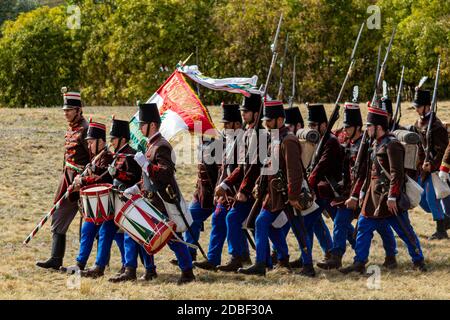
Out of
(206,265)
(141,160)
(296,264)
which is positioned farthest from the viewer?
(296,264)

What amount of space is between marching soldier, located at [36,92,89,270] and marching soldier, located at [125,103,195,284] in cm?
124

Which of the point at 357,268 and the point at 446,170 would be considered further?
the point at 446,170

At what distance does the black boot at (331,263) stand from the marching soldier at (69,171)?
2944 mm

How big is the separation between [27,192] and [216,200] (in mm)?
7255

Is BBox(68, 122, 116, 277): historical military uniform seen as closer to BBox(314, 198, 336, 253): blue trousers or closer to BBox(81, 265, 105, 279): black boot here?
BBox(81, 265, 105, 279): black boot

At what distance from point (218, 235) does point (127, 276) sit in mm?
1456

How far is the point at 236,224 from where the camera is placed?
10.6 m

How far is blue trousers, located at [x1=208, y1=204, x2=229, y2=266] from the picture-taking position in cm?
1088

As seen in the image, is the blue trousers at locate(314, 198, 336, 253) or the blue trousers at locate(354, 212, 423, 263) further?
the blue trousers at locate(314, 198, 336, 253)

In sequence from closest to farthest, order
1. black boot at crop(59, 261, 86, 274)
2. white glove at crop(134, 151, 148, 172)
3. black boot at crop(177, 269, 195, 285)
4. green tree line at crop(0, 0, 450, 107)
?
white glove at crop(134, 151, 148, 172)
black boot at crop(177, 269, 195, 285)
black boot at crop(59, 261, 86, 274)
green tree line at crop(0, 0, 450, 107)

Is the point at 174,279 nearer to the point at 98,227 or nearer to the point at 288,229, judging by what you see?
the point at 98,227

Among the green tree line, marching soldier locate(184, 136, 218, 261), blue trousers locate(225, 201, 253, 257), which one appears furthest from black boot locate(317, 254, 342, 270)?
the green tree line

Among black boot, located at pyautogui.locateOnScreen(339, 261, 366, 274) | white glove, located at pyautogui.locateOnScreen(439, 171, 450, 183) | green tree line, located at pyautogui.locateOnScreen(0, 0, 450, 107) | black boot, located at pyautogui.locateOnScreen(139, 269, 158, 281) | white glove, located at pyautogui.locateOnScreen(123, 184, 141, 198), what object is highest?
green tree line, located at pyautogui.locateOnScreen(0, 0, 450, 107)

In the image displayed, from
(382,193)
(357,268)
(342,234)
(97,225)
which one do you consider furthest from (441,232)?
(97,225)
